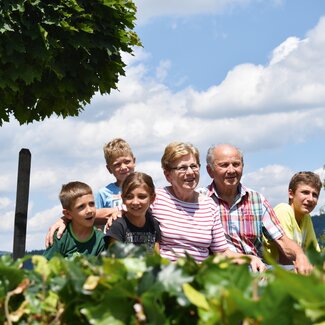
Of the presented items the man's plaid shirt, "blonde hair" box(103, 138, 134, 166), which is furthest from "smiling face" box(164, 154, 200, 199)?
"blonde hair" box(103, 138, 134, 166)

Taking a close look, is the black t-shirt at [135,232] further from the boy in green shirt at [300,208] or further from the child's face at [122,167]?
the boy in green shirt at [300,208]

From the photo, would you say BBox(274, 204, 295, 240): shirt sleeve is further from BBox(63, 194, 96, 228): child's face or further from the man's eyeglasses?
BBox(63, 194, 96, 228): child's face

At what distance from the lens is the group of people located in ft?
21.2

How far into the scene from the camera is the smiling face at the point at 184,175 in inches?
260

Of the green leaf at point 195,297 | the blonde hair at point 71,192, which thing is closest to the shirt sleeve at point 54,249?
the blonde hair at point 71,192

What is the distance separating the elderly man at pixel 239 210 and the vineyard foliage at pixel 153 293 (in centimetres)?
457

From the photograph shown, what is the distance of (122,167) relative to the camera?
7.97 meters

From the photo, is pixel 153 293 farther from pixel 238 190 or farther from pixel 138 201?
pixel 238 190

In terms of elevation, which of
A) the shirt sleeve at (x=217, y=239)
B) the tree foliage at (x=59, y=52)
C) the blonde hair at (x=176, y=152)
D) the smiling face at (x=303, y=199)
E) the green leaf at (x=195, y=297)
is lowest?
the green leaf at (x=195, y=297)

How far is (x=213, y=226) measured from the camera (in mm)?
6629

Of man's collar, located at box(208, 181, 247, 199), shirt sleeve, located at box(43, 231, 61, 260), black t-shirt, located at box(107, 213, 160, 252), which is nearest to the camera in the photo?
→ black t-shirt, located at box(107, 213, 160, 252)

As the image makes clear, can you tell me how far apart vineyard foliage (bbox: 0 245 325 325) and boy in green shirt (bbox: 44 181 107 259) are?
424 cm

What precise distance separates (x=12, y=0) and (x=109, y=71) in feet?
6.75

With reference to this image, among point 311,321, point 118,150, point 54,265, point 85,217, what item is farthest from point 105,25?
point 311,321
